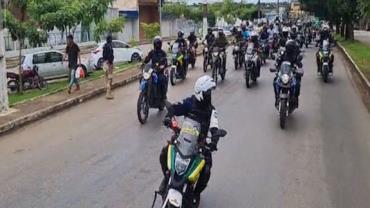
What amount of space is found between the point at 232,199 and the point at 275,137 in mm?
4030

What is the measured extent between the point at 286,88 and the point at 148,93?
9.73 ft

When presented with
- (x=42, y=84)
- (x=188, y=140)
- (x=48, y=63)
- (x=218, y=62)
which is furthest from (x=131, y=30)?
(x=188, y=140)

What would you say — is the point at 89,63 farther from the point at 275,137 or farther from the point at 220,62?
the point at 275,137

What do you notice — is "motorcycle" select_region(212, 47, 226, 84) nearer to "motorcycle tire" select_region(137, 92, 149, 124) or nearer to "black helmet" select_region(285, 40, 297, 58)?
"black helmet" select_region(285, 40, 297, 58)

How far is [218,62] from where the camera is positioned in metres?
20.3

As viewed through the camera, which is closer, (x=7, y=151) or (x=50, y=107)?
(x=7, y=151)

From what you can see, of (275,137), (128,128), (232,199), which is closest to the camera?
(232,199)

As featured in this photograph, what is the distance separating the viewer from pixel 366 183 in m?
8.16

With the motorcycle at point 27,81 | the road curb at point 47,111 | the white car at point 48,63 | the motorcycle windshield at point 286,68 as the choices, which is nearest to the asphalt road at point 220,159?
the road curb at point 47,111

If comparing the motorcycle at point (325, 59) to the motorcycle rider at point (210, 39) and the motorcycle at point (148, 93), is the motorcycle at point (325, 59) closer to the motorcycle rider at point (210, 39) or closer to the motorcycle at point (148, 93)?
the motorcycle rider at point (210, 39)

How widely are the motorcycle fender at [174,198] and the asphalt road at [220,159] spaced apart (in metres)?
1.49

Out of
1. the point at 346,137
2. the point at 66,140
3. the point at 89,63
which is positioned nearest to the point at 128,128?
the point at 66,140

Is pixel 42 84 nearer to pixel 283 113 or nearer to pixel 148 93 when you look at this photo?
pixel 148 93

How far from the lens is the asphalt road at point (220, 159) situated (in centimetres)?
752
